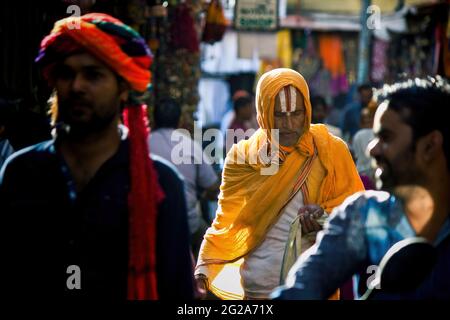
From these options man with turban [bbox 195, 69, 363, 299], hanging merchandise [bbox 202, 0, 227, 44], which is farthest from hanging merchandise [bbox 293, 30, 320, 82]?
man with turban [bbox 195, 69, 363, 299]

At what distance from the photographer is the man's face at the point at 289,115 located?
612cm

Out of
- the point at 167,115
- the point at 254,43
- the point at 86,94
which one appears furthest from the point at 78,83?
the point at 254,43

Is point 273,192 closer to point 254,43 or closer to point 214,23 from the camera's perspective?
point 214,23

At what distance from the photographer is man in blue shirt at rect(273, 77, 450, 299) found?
3582 millimetres

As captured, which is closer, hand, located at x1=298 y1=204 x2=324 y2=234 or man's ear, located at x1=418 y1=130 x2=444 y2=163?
man's ear, located at x1=418 y1=130 x2=444 y2=163

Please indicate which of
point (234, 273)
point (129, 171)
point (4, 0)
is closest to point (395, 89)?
point (129, 171)

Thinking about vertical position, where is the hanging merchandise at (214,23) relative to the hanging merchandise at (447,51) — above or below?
above

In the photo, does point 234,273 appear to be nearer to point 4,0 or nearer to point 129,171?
point 129,171

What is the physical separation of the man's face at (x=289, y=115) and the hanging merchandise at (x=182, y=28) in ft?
18.6

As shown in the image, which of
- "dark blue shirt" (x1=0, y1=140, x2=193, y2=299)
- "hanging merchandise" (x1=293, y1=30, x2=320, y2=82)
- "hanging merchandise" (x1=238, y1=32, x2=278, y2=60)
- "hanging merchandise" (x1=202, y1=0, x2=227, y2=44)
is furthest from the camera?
"hanging merchandise" (x1=293, y1=30, x2=320, y2=82)

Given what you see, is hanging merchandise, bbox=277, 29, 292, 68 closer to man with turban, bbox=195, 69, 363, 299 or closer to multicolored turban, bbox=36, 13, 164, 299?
man with turban, bbox=195, 69, 363, 299

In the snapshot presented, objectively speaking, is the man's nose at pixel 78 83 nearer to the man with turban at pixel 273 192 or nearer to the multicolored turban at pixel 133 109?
the multicolored turban at pixel 133 109

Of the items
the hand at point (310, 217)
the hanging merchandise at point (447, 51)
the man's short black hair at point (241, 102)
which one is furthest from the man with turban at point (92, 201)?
the hanging merchandise at point (447, 51)
